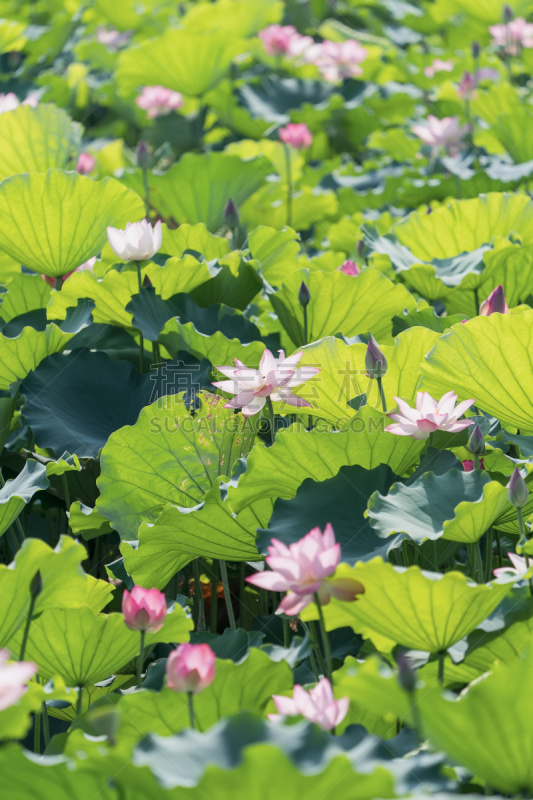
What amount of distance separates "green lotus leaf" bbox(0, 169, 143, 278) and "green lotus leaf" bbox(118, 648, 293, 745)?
965 millimetres

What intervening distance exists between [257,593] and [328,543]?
604mm

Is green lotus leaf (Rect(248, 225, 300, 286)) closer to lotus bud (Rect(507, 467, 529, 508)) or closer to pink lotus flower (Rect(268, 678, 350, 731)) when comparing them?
lotus bud (Rect(507, 467, 529, 508))

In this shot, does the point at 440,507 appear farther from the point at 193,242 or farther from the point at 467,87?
the point at 467,87

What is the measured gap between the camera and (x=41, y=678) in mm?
945

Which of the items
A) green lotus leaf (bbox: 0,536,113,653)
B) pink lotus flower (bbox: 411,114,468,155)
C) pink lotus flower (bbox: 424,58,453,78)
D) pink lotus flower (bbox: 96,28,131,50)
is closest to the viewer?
green lotus leaf (bbox: 0,536,113,653)

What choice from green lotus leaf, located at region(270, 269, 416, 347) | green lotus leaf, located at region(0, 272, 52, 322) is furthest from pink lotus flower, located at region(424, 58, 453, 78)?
green lotus leaf, located at region(0, 272, 52, 322)

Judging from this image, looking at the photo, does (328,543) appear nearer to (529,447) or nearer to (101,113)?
(529,447)

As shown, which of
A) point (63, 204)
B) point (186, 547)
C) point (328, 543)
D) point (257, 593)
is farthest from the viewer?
point (63, 204)

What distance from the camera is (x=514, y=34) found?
9.37 feet

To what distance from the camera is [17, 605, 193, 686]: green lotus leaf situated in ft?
2.91

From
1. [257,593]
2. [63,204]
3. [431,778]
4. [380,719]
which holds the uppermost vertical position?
[63,204]

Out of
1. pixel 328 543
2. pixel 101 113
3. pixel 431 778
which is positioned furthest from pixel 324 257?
pixel 101 113

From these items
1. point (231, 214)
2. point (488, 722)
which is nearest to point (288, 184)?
point (231, 214)

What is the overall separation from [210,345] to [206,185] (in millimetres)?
790
